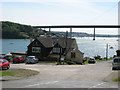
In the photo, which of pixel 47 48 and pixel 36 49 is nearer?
pixel 47 48

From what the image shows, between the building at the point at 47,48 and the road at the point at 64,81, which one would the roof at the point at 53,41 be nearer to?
the building at the point at 47,48

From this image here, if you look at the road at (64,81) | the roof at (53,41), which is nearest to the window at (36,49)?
the roof at (53,41)

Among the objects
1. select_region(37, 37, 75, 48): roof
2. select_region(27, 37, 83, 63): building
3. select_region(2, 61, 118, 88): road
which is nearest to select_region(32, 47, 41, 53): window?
select_region(27, 37, 83, 63): building

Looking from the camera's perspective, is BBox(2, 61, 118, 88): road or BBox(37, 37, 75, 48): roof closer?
BBox(2, 61, 118, 88): road

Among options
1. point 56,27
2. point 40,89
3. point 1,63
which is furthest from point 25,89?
point 56,27

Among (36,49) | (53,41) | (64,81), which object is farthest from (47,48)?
(64,81)

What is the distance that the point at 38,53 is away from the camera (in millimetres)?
77625

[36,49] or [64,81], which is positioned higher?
[36,49]

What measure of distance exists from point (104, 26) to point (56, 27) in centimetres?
3344

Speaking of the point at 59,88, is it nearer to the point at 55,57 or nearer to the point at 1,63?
the point at 1,63

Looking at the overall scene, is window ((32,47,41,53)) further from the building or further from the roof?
the roof

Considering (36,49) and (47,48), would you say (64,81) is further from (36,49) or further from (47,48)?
(36,49)

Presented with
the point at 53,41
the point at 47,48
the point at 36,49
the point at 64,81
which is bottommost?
the point at 64,81

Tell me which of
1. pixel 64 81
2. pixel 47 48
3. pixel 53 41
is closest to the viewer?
pixel 64 81
